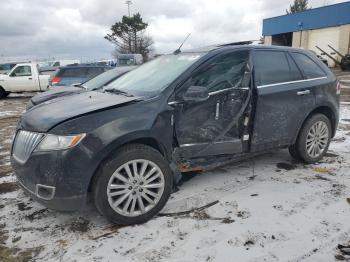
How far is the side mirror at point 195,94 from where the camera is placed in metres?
3.61

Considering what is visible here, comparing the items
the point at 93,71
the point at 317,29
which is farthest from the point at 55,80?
the point at 317,29

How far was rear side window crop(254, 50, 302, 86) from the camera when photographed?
14.3 feet

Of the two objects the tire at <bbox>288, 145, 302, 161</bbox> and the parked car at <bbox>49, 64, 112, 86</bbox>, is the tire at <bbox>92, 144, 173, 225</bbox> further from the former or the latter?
the parked car at <bbox>49, 64, 112, 86</bbox>

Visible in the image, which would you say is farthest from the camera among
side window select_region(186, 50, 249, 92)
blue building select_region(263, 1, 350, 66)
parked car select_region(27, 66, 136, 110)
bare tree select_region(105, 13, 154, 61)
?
bare tree select_region(105, 13, 154, 61)

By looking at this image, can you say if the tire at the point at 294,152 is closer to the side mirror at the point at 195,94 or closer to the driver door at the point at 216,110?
the driver door at the point at 216,110

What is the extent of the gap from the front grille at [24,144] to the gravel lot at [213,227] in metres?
0.68

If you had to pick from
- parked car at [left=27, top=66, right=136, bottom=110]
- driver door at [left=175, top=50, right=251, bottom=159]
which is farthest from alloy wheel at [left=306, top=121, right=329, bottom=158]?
parked car at [left=27, top=66, right=136, bottom=110]

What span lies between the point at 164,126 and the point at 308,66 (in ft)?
8.33

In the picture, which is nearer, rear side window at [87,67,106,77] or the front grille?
the front grille

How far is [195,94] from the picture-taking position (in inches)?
143

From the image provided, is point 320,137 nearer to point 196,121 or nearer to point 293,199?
point 293,199

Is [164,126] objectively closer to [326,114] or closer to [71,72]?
[326,114]

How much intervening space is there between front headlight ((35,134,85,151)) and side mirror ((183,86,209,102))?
1.15 meters

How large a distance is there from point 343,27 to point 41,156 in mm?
32645
